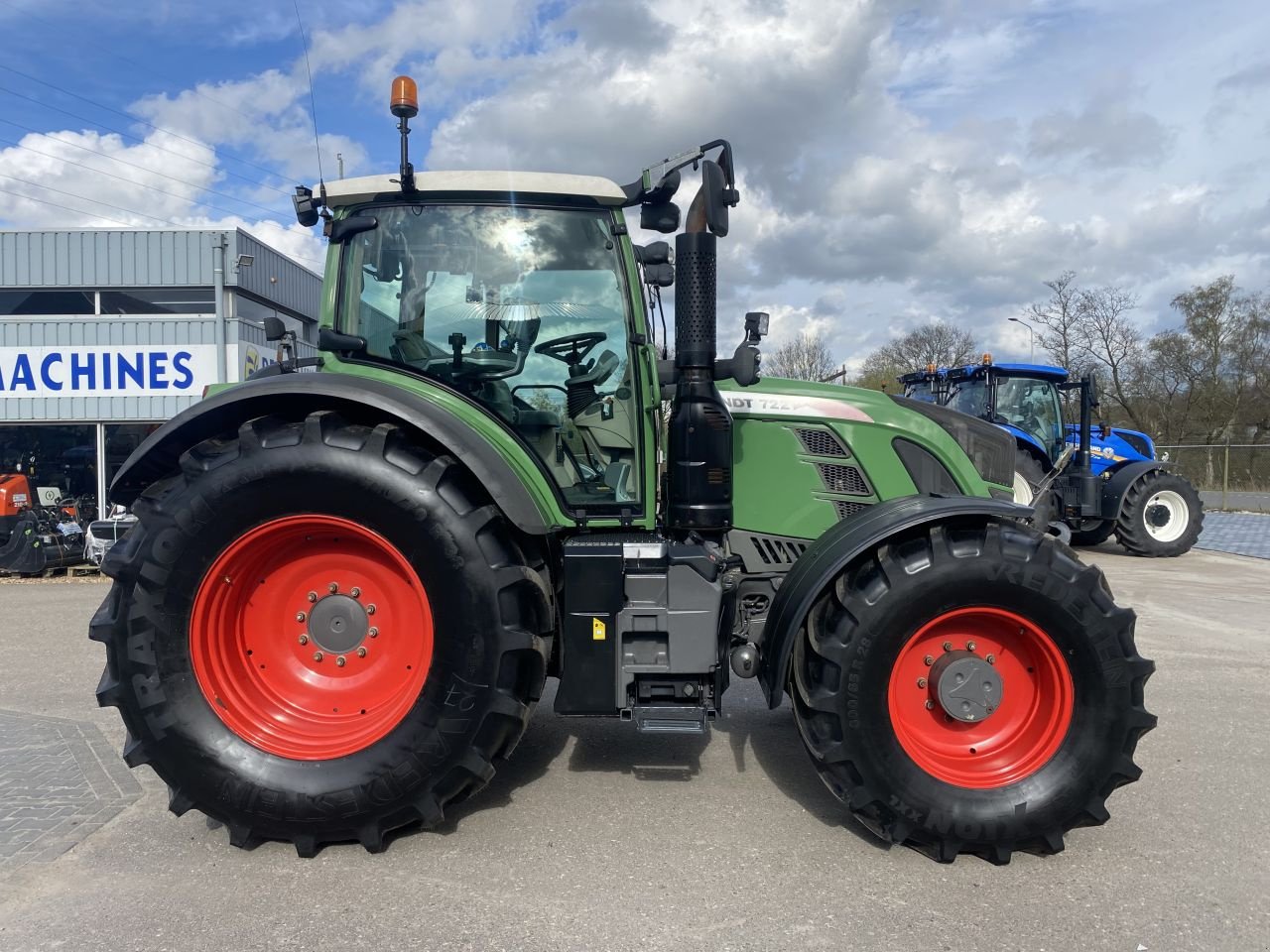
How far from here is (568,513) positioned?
323cm

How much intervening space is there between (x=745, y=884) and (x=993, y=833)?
0.86 m

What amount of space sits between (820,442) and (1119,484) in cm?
967

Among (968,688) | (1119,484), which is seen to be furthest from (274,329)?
(1119,484)

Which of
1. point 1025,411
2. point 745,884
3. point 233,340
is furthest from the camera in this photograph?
point 233,340

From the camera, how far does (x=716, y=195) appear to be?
9.44 feet

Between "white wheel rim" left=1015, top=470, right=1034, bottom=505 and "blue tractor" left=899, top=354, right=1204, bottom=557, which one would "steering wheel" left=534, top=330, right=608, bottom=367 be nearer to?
"white wheel rim" left=1015, top=470, right=1034, bottom=505

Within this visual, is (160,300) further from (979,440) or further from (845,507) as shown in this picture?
(979,440)

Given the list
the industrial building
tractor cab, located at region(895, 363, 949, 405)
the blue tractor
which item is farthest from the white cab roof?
the industrial building

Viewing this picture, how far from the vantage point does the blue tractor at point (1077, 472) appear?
11.0 meters

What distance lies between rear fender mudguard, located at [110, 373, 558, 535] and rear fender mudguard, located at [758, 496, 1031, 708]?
927 millimetres

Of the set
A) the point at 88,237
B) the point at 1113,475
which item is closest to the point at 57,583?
→ the point at 88,237

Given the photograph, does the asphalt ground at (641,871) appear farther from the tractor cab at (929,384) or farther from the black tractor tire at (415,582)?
the tractor cab at (929,384)

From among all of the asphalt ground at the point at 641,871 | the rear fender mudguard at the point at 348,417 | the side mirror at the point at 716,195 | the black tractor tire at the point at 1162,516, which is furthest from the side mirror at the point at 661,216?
the black tractor tire at the point at 1162,516

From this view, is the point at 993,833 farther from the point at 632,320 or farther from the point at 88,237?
the point at 88,237
